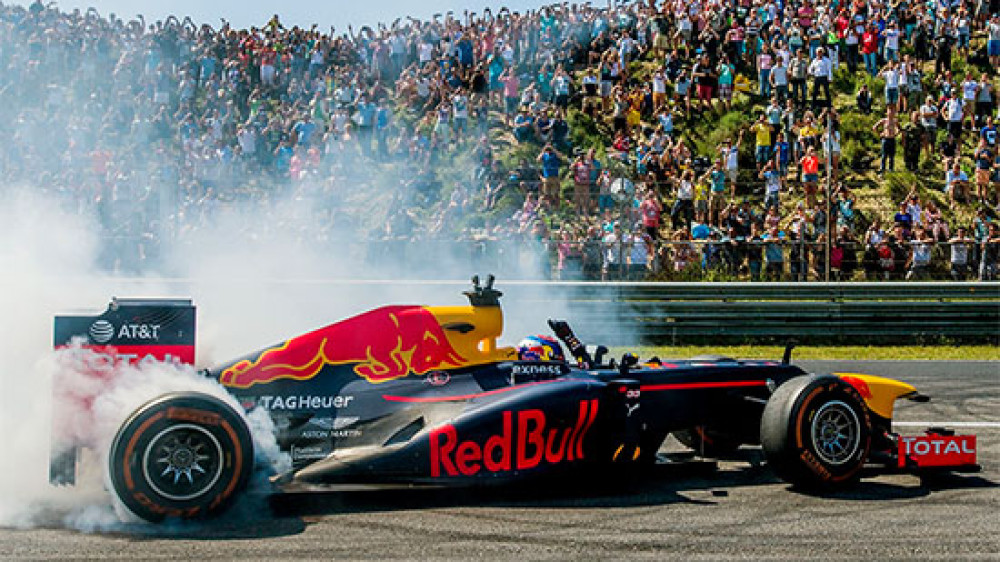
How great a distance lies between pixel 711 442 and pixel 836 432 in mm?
1465

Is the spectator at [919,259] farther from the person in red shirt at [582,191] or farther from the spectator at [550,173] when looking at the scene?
the spectator at [550,173]

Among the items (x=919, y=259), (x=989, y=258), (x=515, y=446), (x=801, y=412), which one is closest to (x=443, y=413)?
(x=515, y=446)

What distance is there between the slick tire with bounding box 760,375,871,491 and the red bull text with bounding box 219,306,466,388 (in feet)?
7.08

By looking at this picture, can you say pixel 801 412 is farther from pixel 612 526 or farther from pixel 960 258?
pixel 960 258

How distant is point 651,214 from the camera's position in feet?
58.5

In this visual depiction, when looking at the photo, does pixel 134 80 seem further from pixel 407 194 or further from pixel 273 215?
pixel 407 194

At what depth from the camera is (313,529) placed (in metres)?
6.21

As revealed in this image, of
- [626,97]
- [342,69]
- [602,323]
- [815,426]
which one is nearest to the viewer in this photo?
[815,426]

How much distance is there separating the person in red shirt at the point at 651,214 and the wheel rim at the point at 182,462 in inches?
480

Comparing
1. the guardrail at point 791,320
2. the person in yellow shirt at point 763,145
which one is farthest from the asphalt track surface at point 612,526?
the person in yellow shirt at point 763,145

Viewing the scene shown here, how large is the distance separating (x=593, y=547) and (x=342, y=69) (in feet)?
61.8

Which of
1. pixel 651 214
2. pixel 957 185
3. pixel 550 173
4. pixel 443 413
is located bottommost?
pixel 443 413

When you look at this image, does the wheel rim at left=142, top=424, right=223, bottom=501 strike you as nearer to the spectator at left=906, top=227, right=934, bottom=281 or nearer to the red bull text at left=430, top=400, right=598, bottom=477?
the red bull text at left=430, top=400, right=598, bottom=477

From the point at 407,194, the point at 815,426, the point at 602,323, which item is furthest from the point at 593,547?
the point at 407,194
